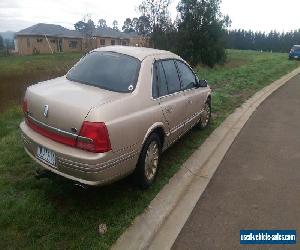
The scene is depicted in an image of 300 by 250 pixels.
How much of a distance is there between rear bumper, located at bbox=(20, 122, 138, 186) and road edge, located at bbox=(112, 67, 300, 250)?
2.09 feet

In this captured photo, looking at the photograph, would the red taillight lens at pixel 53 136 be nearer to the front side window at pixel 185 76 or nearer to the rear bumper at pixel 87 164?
the rear bumper at pixel 87 164

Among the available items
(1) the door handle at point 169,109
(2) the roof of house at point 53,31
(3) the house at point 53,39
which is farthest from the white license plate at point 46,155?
(2) the roof of house at point 53,31

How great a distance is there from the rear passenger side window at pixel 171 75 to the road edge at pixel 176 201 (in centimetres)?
129

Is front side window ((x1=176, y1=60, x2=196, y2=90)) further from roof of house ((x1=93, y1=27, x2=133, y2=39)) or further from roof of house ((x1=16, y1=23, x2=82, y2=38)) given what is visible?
roof of house ((x1=93, y1=27, x2=133, y2=39))

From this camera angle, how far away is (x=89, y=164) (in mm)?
3688

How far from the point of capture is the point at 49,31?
59.3 meters

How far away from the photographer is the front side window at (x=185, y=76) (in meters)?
5.94

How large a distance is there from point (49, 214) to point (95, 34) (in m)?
64.7

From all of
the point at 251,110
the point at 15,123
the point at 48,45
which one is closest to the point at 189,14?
→ the point at 251,110

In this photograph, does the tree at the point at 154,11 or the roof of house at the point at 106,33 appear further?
the roof of house at the point at 106,33

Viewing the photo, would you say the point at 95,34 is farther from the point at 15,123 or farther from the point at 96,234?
the point at 96,234

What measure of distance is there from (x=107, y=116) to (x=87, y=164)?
1.83ft

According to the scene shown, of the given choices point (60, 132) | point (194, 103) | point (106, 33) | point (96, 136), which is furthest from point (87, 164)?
point (106, 33)

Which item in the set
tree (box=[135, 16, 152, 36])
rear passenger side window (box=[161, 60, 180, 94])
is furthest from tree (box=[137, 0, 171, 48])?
rear passenger side window (box=[161, 60, 180, 94])
